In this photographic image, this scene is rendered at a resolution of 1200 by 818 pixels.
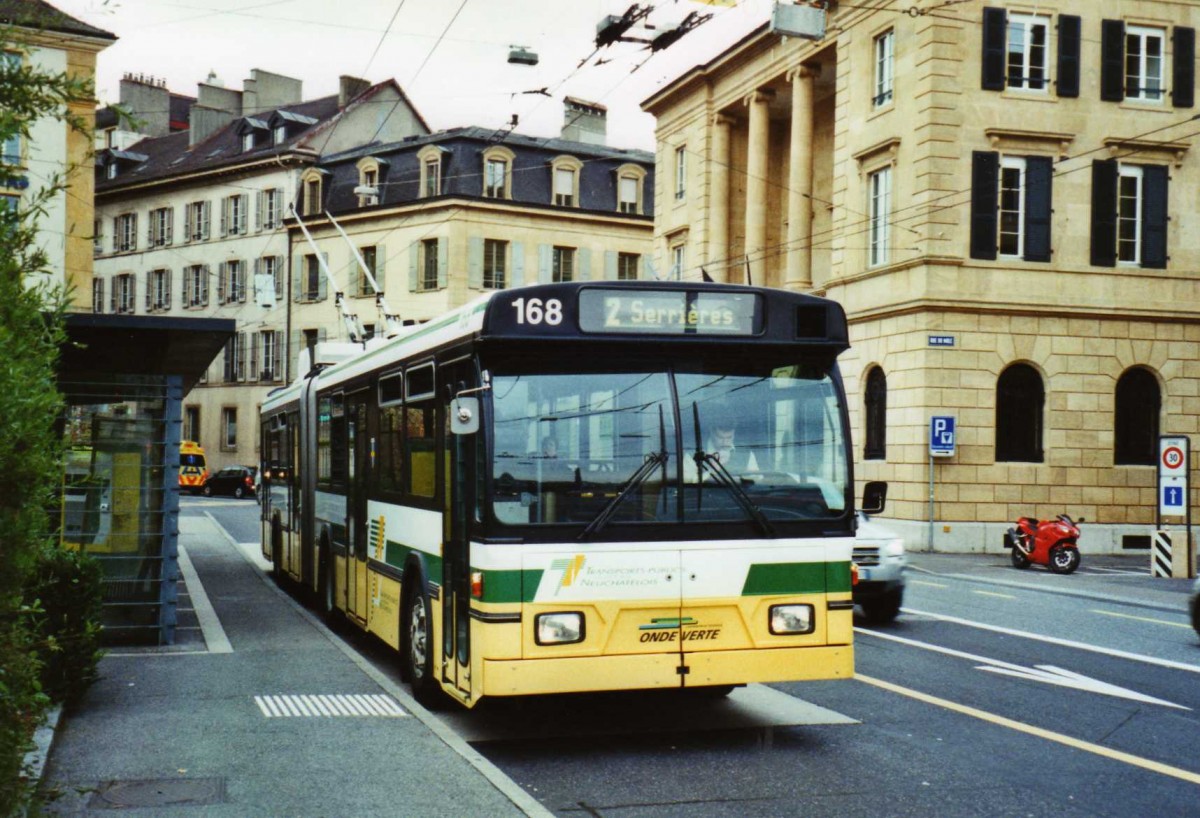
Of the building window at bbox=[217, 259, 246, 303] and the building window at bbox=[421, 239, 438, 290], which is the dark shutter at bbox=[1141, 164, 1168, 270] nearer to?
the building window at bbox=[421, 239, 438, 290]

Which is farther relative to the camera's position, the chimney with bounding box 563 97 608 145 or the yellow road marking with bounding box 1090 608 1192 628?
the chimney with bounding box 563 97 608 145

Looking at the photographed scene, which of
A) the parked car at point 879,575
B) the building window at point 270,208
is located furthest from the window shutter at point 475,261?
the parked car at point 879,575

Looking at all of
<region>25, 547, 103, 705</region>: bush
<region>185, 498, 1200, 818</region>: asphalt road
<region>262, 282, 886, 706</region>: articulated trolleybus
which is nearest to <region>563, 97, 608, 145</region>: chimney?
<region>185, 498, 1200, 818</region>: asphalt road

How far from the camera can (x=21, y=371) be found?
518 cm

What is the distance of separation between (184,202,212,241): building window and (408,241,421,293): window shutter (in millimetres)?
13638

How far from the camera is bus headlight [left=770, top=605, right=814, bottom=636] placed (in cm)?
858

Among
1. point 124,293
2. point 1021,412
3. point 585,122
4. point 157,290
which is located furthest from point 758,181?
point 124,293

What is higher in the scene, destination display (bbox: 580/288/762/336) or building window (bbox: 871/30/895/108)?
building window (bbox: 871/30/895/108)

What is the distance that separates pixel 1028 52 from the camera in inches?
1278

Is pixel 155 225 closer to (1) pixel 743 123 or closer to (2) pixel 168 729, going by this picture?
(1) pixel 743 123

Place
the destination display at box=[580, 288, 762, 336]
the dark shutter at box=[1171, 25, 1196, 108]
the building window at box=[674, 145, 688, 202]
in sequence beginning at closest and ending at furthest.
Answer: the destination display at box=[580, 288, 762, 336]
the dark shutter at box=[1171, 25, 1196, 108]
the building window at box=[674, 145, 688, 202]

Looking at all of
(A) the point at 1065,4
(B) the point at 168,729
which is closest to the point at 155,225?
(A) the point at 1065,4

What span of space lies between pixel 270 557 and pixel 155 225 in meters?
53.3

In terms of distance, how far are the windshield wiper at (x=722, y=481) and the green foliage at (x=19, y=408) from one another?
3883 mm
